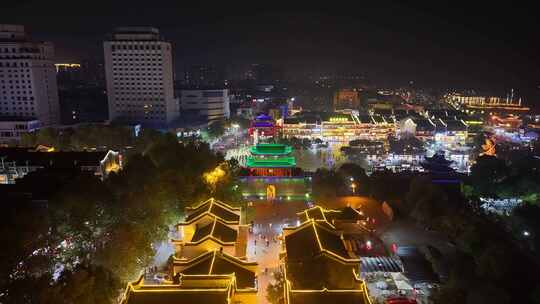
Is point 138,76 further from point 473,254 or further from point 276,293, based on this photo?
point 473,254

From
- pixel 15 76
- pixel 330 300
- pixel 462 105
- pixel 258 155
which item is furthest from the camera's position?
pixel 462 105

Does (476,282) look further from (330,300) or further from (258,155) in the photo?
(258,155)

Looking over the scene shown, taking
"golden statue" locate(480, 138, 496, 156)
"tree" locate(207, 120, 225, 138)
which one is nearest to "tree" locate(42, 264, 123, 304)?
"tree" locate(207, 120, 225, 138)

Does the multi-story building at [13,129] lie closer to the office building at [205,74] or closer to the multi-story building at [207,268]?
the multi-story building at [207,268]

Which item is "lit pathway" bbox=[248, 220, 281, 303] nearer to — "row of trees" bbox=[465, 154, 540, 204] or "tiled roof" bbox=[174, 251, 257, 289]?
"tiled roof" bbox=[174, 251, 257, 289]

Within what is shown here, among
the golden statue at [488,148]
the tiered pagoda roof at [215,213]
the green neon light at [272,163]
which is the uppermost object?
the green neon light at [272,163]

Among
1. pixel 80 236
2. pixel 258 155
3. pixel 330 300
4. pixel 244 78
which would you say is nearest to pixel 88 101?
pixel 258 155

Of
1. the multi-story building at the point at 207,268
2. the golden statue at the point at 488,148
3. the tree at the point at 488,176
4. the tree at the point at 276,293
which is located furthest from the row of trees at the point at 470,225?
the golden statue at the point at 488,148
